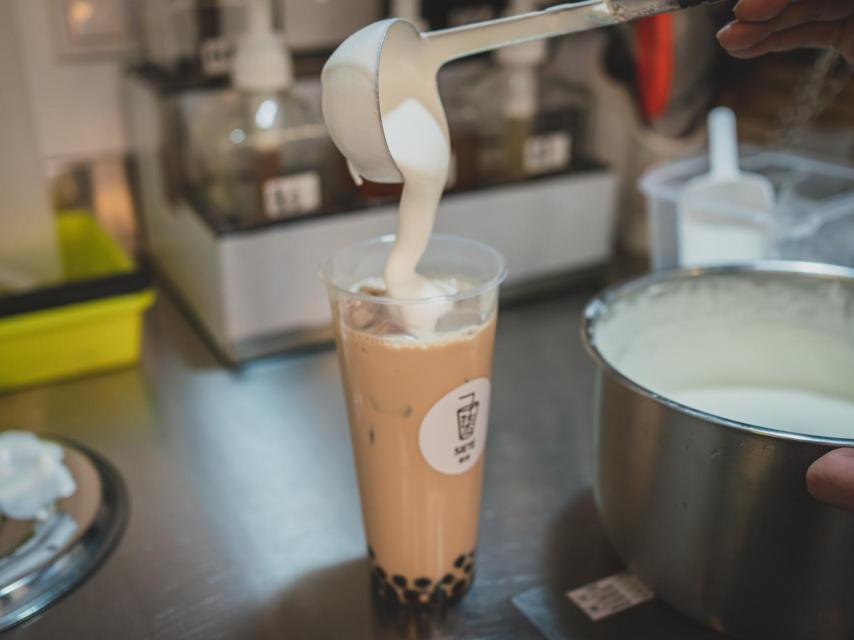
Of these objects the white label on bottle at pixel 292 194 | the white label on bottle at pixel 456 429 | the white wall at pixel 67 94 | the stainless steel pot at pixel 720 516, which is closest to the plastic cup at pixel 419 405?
the white label on bottle at pixel 456 429

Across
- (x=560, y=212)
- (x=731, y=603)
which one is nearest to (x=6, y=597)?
(x=731, y=603)

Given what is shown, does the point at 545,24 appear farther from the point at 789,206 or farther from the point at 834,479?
the point at 789,206

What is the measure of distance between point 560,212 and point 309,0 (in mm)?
436

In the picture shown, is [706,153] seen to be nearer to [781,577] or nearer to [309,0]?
[309,0]

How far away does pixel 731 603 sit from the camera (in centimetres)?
62

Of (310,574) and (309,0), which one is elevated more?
(309,0)

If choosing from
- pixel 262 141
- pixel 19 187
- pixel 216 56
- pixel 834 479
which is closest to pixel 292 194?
pixel 262 141

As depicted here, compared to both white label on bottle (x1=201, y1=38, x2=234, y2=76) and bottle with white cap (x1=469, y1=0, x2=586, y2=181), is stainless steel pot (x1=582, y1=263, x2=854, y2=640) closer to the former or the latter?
bottle with white cap (x1=469, y1=0, x2=586, y2=181)

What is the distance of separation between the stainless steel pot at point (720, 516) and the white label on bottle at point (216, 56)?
625 mm

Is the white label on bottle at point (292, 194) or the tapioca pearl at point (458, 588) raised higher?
the white label on bottle at point (292, 194)

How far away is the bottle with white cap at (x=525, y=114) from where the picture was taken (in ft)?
3.79

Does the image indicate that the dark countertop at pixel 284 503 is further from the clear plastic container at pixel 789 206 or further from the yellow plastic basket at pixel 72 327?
the clear plastic container at pixel 789 206

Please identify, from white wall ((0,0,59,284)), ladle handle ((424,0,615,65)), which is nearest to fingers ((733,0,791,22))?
ladle handle ((424,0,615,65))

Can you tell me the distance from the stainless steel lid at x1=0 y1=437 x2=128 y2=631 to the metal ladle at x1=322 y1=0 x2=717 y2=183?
1.33ft
